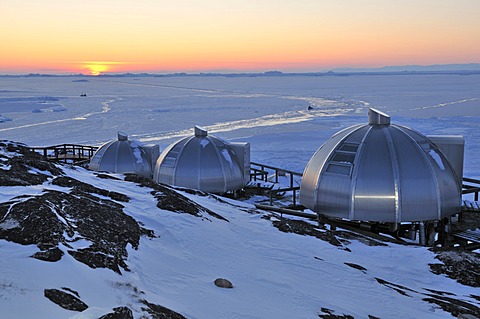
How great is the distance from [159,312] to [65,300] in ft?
3.97

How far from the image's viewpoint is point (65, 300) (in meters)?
6.36

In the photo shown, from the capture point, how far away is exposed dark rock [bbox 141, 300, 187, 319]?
21.5 feet

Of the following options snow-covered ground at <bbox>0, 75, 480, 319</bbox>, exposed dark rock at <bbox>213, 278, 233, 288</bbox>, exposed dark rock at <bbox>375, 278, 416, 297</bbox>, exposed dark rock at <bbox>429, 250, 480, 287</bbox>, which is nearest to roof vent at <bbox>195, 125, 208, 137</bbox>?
snow-covered ground at <bbox>0, 75, 480, 319</bbox>

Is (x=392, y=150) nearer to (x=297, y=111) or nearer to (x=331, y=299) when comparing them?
(x=331, y=299)

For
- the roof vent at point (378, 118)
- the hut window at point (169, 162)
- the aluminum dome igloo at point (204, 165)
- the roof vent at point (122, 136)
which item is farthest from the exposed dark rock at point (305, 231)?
the roof vent at point (122, 136)

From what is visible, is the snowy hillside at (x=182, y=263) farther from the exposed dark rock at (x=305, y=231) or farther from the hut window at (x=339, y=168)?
the hut window at (x=339, y=168)

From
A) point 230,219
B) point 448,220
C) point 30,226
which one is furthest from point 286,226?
point 30,226

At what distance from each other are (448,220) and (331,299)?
8.33 meters

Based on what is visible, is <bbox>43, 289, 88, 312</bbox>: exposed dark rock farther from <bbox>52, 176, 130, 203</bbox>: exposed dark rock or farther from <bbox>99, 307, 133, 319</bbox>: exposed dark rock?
<bbox>52, 176, 130, 203</bbox>: exposed dark rock

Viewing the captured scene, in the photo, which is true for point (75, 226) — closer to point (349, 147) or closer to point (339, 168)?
point (339, 168)

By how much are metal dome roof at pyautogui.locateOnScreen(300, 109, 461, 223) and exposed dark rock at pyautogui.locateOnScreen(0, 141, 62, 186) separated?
7674 mm

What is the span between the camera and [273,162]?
128ft

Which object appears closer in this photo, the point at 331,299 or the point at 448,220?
the point at 331,299

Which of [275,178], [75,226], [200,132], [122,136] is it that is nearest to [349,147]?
[200,132]
